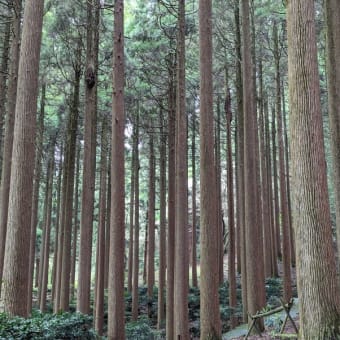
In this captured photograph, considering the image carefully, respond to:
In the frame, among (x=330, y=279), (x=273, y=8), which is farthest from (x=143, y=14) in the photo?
(x=330, y=279)

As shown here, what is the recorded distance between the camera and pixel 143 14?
14.5 meters

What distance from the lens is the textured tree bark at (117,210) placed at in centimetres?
929

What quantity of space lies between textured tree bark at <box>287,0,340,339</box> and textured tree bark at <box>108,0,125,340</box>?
518cm

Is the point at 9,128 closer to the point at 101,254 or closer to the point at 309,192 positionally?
the point at 101,254

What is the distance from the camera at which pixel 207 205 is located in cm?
837

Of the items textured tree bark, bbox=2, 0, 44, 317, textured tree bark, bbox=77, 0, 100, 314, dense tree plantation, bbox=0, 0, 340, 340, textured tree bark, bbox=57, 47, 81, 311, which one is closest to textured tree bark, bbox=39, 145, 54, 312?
dense tree plantation, bbox=0, 0, 340, 340

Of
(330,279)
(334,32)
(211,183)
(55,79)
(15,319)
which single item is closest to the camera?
(330,279)

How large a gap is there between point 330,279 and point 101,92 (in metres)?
14.0

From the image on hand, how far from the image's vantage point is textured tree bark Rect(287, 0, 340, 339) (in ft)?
15.6

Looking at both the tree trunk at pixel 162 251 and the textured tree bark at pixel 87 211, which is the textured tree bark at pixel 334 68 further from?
the tree trunk at pixel 162 251

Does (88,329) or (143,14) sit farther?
(143,14)

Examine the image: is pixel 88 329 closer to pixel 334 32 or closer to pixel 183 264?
pixel 183 264

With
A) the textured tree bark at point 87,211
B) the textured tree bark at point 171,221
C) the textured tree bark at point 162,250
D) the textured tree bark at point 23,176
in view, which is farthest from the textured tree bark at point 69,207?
the textured tree bark at point 23,176

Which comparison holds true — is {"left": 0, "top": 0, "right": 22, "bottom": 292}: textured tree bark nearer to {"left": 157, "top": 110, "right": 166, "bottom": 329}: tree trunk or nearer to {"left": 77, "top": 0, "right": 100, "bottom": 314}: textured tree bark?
{"left": 77, "top": 0, "right": 100, "bottom": 314}: textured tree bark
